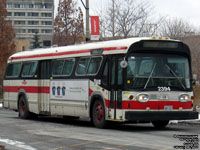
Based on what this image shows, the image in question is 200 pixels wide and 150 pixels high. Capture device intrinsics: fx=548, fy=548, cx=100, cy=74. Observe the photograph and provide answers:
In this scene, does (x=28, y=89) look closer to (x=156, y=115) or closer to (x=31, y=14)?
(x=156, y=115)

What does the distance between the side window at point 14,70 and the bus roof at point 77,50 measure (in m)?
0.27

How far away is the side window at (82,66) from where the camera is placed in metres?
19.2

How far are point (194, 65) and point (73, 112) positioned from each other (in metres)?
49.2

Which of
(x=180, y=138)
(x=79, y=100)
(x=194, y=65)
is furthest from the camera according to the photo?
(x=194, y=65)

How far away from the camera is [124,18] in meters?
44.5

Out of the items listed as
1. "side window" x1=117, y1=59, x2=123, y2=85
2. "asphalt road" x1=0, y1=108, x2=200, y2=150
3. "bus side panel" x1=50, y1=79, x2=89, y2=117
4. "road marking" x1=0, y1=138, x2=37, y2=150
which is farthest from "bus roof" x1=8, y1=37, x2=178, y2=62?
"road marking" x1=0, y1=138, x2=37, y2=150

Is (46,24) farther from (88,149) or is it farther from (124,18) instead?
(88,149)

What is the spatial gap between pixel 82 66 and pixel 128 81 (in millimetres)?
2971

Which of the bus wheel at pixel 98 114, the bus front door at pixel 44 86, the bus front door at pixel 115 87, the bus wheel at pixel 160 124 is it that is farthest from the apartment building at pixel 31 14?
the bus front door at pixel 115 87

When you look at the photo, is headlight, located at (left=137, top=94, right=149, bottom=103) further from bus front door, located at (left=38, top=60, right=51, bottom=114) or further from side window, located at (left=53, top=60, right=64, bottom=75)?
bus front door, located at (left=38, top=60, right=51, bottom=114)

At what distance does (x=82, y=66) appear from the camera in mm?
19406

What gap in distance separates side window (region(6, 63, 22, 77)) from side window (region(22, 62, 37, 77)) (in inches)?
19.3

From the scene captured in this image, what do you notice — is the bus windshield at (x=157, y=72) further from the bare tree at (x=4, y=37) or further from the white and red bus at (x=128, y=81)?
the bare tree at (x=4, y=37)

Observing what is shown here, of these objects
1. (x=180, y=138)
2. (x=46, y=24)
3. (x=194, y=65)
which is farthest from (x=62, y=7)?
(x=46, y=24)
